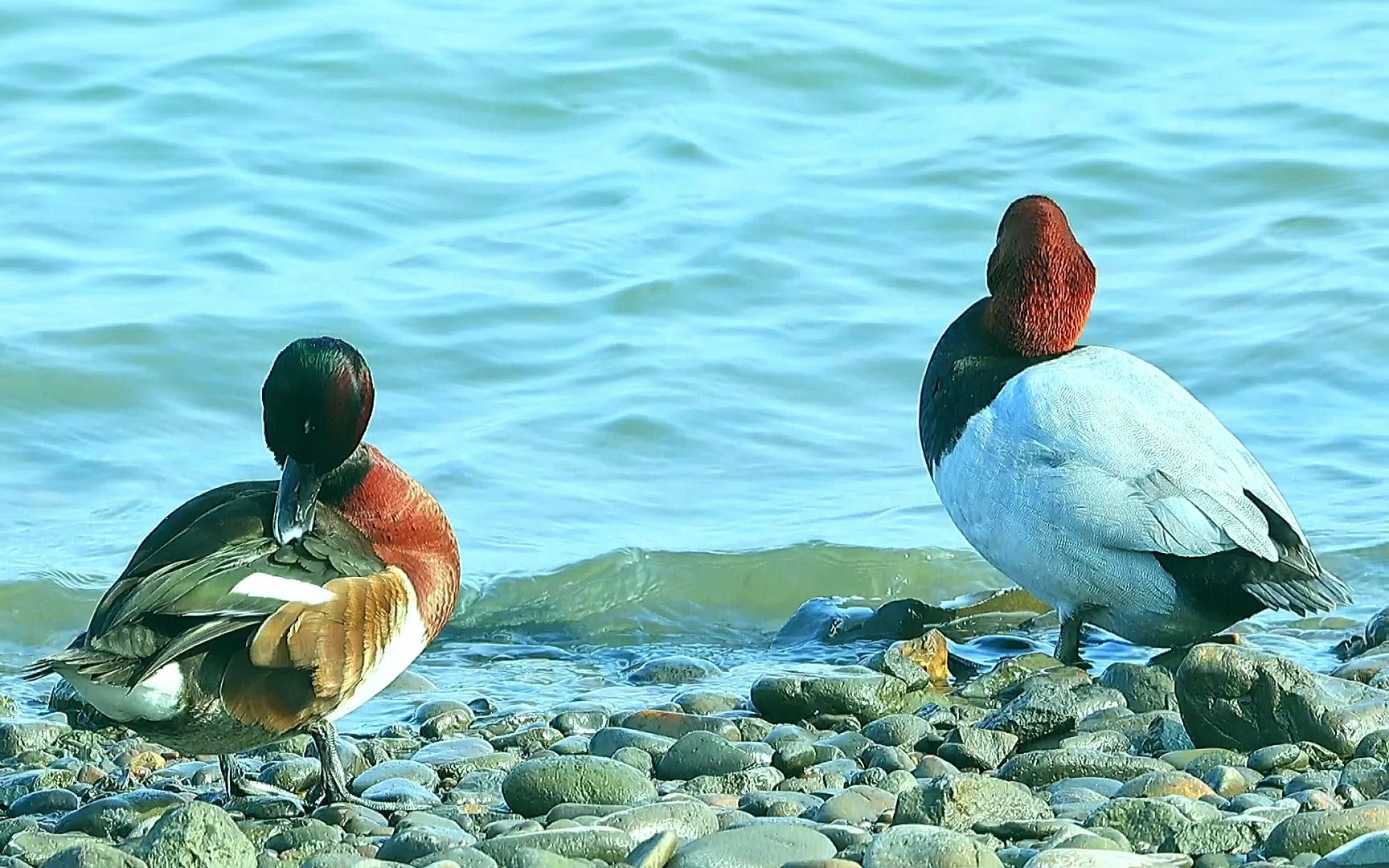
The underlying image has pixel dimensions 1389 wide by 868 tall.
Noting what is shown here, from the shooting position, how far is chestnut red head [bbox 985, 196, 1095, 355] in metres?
7.14

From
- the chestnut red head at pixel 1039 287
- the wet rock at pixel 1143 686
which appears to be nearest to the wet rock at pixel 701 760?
the wet rock at pixel 1143 686

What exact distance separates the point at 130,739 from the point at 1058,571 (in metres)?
3.02

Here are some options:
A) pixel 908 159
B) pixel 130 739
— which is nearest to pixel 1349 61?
pixel 908 159

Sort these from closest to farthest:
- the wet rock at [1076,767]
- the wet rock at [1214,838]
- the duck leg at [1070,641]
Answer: the wet rock at [1214,838] → the wet rock at [1076,767] → the duck leg at [1070,641]

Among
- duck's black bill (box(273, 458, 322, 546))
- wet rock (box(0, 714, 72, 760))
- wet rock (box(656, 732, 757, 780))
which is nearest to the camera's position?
duck's black bill (box(273, 458, 322, 546))

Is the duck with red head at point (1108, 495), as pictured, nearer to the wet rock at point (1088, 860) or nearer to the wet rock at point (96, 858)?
the wet rock at point (1088, 860)

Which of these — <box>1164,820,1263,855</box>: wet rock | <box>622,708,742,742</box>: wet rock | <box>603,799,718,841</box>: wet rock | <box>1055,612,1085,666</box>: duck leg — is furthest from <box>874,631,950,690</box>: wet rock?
<box>1164,820,1263,855</box>: wet rock

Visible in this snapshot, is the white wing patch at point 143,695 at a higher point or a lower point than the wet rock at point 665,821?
higher

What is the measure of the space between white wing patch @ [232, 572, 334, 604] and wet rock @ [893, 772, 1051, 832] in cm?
154

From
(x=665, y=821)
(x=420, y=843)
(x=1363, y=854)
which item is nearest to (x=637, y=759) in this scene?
(x=665, y=821)

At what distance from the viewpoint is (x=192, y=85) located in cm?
1452

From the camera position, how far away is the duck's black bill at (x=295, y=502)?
517 centimetres

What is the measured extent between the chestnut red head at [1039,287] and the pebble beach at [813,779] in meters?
1.15

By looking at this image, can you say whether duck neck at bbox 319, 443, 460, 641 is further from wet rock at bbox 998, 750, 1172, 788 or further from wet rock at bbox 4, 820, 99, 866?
wet rock at bbox 998, 750, 1172, 788
